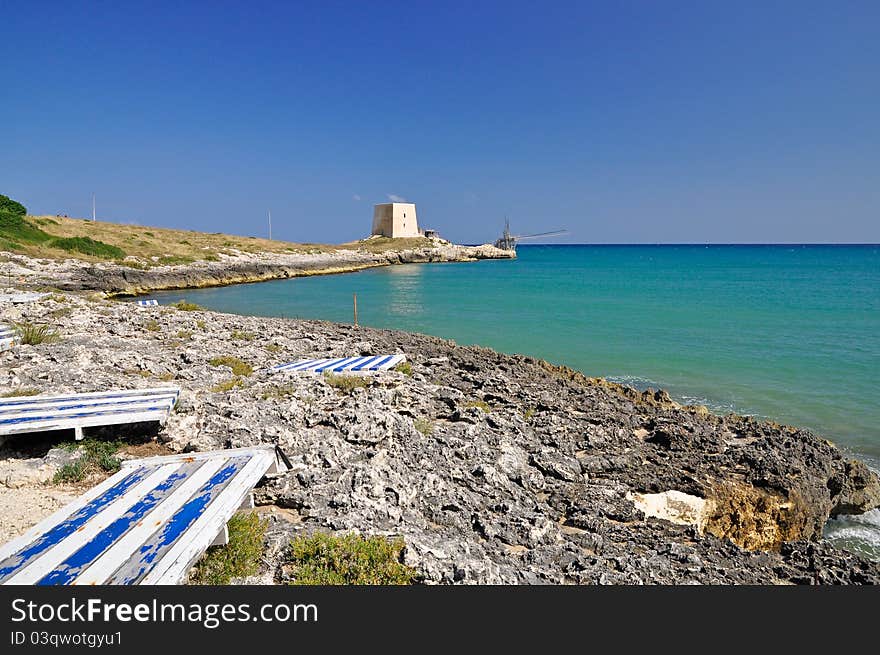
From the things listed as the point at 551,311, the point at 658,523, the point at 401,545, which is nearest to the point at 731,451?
the point at 658,523

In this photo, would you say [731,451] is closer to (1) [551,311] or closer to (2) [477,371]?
(2) [477,371]

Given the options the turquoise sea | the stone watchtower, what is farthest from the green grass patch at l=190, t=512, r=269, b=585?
the stone watchtower

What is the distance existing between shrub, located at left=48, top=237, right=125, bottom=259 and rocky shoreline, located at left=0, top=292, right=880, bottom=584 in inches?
1539

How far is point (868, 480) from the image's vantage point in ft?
29.0

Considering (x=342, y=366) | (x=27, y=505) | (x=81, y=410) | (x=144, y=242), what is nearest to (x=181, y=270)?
(x=144, y=242)

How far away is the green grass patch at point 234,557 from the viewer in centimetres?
367

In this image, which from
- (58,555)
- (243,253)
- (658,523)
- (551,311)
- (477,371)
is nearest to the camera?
(58,555)

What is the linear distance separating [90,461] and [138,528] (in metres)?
2.64

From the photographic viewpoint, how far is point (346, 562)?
13.1ft

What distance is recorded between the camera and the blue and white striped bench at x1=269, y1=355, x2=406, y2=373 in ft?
33.5

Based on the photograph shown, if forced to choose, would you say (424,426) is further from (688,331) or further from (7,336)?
(688,331)

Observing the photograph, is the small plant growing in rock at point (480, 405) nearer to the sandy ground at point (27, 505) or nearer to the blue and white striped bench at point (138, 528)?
the blue and white striped bench at point (138, 528)

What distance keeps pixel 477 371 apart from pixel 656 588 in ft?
31.7

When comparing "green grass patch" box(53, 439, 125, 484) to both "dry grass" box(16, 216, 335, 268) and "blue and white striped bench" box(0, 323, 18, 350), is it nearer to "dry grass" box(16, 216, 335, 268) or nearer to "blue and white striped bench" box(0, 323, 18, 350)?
"blue and white striped bench" box(0, 323, 18, 350)
